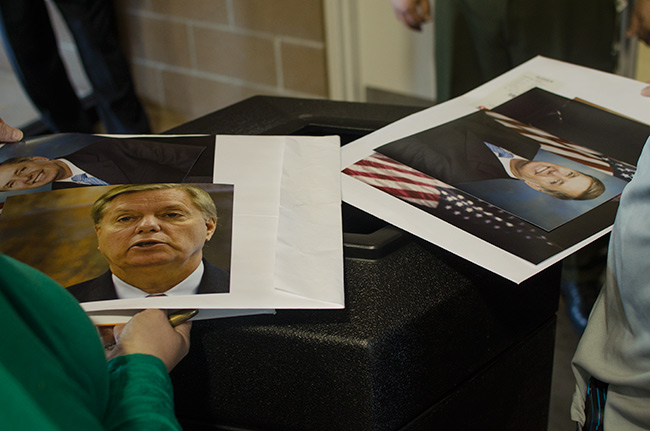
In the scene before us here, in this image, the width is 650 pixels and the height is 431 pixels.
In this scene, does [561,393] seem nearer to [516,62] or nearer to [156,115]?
[516,62]

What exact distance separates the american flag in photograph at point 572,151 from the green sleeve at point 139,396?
367mm

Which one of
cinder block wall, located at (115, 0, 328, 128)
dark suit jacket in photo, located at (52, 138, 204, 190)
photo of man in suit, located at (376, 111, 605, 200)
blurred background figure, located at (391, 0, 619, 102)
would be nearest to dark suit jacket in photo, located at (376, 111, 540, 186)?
photo of man in suit, located at (376, 111, 605, 200)

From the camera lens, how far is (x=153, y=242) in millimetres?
450

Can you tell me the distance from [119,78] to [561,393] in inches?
53.6

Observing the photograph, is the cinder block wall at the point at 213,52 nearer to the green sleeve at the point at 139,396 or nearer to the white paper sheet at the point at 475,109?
the white paper sheet at the point at 475,109

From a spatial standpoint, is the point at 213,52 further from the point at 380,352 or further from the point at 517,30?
the point at 380,352

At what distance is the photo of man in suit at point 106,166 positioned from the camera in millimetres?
517

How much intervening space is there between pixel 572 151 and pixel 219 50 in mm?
1499

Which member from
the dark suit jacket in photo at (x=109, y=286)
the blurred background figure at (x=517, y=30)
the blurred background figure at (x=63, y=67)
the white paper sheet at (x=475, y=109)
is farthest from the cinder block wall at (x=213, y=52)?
the dark suit jacket in photo at (x=109, y=286)

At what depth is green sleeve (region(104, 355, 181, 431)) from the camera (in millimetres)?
360

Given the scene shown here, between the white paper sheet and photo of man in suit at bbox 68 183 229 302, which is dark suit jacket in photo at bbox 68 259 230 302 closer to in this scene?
photo of man in suit at bbox 68 183 229 302

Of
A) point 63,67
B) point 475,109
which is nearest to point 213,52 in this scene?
point 63,67

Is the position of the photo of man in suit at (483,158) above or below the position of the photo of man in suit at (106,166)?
below

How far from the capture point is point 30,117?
6.48 feet
